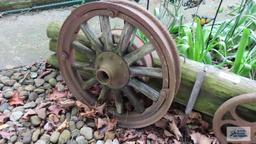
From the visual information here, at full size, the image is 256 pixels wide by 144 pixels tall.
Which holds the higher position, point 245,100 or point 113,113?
point 245,100

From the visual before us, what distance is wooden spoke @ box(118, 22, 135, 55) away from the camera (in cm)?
197

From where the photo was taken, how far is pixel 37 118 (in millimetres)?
2340

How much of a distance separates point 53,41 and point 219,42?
46.3 inches

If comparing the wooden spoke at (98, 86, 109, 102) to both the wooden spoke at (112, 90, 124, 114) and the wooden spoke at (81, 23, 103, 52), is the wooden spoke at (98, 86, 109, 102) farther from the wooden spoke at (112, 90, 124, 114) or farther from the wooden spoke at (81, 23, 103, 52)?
the wooden spoke at (81, 23, 103, 52)

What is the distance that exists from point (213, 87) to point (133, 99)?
0.48 m

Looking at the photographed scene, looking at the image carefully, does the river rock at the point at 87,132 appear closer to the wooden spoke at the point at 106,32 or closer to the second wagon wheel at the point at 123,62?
the second wagon wheel at the point at 123,62

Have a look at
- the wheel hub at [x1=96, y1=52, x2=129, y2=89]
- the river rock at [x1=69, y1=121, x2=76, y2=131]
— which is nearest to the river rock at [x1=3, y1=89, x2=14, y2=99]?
the river rock at [x1=69, y1=121, x2=76, y2=131]

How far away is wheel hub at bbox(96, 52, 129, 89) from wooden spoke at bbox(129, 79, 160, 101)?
0.04 meters

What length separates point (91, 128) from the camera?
2.28 meters

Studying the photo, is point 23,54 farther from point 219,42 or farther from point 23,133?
point 219,42

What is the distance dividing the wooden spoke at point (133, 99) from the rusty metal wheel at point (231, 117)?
0.44m

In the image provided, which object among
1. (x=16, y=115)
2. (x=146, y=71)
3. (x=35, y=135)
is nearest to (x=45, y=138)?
(x=35, y=135)

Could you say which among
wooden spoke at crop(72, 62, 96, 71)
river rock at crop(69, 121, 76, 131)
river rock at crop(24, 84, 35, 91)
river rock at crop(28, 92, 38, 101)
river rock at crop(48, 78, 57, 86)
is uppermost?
wooden spoke at crop(72, 62, 96, 71)

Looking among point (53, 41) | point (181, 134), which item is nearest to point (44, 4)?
point (53, 41)
